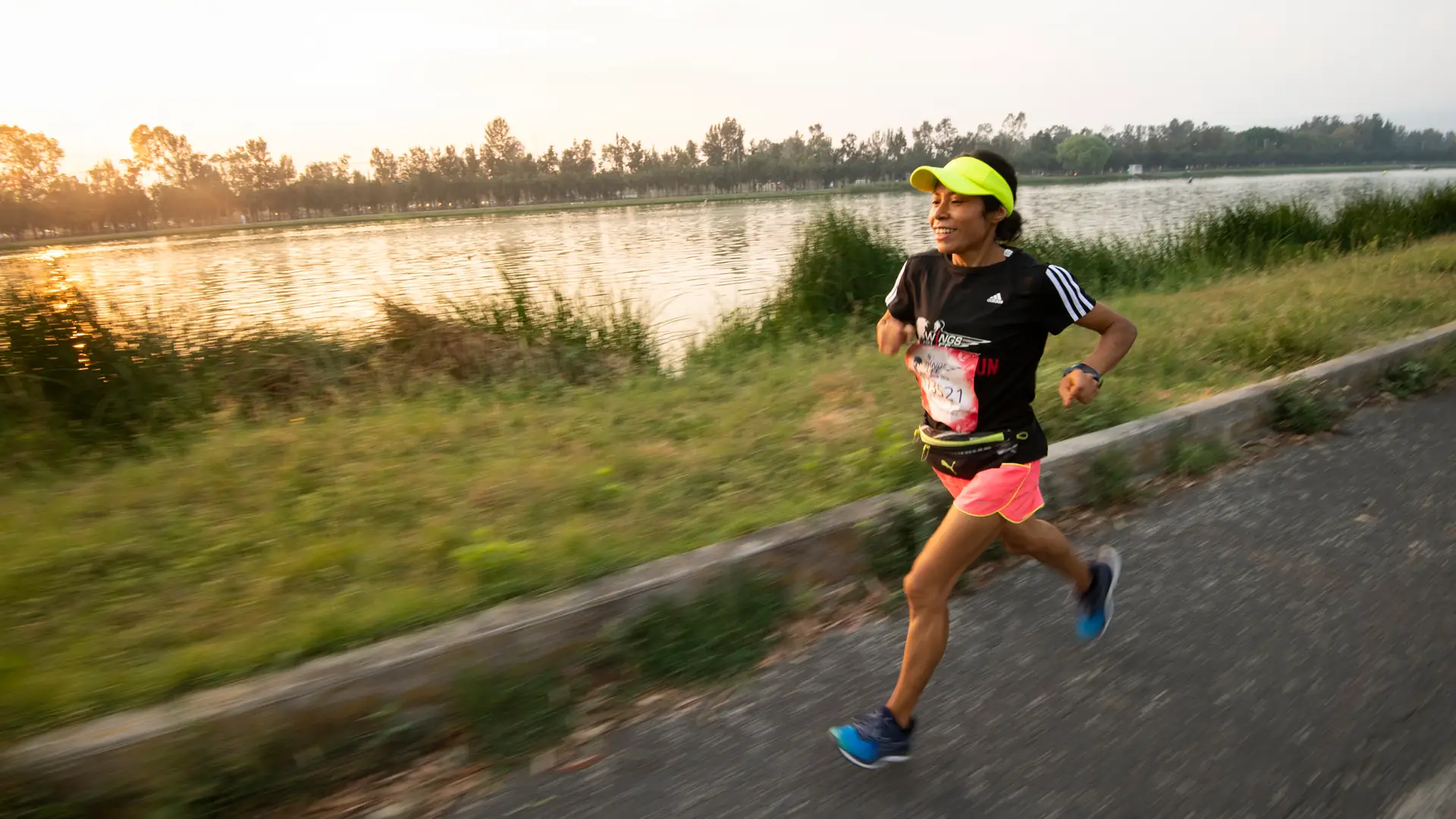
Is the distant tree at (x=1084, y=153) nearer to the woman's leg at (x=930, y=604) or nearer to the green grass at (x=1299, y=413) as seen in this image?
the green grass at (x=1299, y=413)

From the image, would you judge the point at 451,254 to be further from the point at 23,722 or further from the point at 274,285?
the point at 23,722

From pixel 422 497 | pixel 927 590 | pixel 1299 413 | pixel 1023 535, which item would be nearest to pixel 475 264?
pixel 422 497

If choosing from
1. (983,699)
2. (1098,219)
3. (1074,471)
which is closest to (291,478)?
(983,699)

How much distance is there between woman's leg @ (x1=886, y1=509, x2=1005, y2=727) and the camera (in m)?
2.50

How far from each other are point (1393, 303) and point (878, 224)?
5775 millimetres

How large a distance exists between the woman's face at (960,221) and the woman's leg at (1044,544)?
3.05ft

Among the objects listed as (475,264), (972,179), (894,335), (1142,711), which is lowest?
(1142,711)

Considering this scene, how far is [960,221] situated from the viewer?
2.50 meters

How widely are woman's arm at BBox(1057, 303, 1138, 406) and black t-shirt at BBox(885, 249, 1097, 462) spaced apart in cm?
9

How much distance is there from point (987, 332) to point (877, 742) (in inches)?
49.1

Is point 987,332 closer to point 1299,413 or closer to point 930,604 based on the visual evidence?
point 930,604

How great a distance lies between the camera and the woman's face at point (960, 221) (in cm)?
249

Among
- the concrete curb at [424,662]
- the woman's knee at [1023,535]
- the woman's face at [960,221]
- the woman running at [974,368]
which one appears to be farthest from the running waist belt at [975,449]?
the concrete curb at [424,662]

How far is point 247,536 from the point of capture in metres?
3.74
